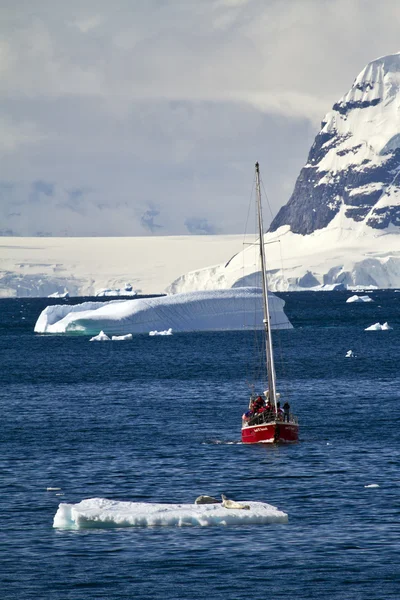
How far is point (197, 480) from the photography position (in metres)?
43.7

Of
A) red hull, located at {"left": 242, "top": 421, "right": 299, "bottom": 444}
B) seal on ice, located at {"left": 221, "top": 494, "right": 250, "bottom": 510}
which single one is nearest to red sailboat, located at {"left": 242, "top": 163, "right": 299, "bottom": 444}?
red hull, located at {"left": 242, "top": 421, "right": 299, "bottom": 444}

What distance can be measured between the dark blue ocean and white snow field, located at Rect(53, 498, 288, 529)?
325mm

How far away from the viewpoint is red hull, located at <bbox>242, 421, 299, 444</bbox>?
173 feet

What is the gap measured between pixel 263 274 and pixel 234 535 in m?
23.4

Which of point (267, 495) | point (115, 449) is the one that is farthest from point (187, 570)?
point (115, 449)

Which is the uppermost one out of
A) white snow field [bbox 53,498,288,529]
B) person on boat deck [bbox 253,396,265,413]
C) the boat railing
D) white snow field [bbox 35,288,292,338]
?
white snow field [bbox 35,288,292,338]

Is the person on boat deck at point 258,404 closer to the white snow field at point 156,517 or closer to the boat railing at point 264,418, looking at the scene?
the boat railing at point 264,418

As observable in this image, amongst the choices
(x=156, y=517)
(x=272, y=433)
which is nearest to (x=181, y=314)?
(x=272, y=433)

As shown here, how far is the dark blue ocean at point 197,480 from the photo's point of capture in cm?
3136

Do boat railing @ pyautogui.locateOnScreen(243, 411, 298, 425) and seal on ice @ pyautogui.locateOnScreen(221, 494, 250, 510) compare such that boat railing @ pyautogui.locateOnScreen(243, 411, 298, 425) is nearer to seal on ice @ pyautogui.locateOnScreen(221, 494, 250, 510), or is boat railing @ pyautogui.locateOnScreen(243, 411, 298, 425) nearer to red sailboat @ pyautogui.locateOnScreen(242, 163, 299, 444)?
red sailboat @ pyautogui.locateOnScreen(242, 163, 299, 444)

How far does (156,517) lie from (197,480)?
24.5 ft

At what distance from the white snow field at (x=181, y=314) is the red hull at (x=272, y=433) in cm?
8093

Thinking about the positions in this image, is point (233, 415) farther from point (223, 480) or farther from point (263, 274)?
point (223, 480)

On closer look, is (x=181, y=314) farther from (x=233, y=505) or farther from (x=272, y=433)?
(x=233, y=505)
